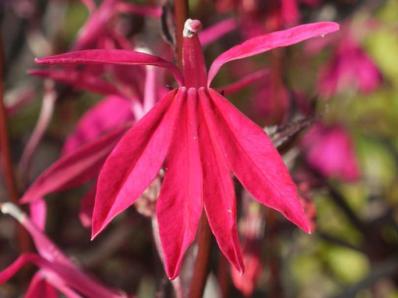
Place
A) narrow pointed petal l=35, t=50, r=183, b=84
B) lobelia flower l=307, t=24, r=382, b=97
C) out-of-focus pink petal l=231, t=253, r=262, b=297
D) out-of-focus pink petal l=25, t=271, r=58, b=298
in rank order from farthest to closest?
lobelia flower l=307, t=24, r=382, b=97
out-of-focus pink petal l=231, t=253, r=262, b=297
out-of-focus pink petal l=25, t=271, r=58, b=298
narrow pointed petal l=35, t=50, r=183, b=84

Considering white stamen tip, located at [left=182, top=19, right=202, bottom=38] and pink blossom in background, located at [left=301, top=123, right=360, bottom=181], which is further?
pink blossom in background, located at [left=301, top=123, right=360, bottom=181]

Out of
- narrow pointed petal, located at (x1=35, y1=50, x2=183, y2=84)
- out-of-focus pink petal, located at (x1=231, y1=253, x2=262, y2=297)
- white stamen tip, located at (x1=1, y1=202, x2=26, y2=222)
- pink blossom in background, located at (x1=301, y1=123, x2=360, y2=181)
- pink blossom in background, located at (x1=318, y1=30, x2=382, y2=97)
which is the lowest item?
pink blossom in background, located at (x1=301, y1=123, x2=360, y2=181)

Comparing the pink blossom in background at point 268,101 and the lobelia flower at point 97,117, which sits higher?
the lobelia flower at point 97,117

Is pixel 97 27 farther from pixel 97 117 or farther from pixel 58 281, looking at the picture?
pixel 58 281

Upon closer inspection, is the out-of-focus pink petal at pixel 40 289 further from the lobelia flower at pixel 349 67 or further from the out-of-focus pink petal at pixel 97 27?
the lobelia flower at pixel 349 67

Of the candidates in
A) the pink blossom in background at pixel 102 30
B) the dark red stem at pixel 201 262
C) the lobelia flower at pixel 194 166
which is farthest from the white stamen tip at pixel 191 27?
the pink blossom in background at pixel 102 30

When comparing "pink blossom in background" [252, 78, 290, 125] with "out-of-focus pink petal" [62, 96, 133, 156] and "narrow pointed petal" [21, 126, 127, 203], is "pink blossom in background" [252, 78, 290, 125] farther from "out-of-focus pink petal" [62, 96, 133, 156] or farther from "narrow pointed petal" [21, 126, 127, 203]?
"narrow pointed petal" [21, 126, 127, 203]

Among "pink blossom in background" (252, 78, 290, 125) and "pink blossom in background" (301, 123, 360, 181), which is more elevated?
"pink blossom in background" (252, 78, 290, 125)

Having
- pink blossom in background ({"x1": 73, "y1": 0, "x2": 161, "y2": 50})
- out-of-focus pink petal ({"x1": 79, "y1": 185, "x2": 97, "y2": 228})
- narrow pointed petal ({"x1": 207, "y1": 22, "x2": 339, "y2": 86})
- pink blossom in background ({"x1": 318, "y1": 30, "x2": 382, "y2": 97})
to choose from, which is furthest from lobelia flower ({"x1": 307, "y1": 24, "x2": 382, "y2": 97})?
narrow pointed petal ({"x1": 207, "y1": 22, "x2": 339, "y2": 86})

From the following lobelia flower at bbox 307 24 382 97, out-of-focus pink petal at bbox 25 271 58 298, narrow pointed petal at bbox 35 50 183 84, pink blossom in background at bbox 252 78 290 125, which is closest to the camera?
narrow pointed petal at bbox 35 50 183 84
